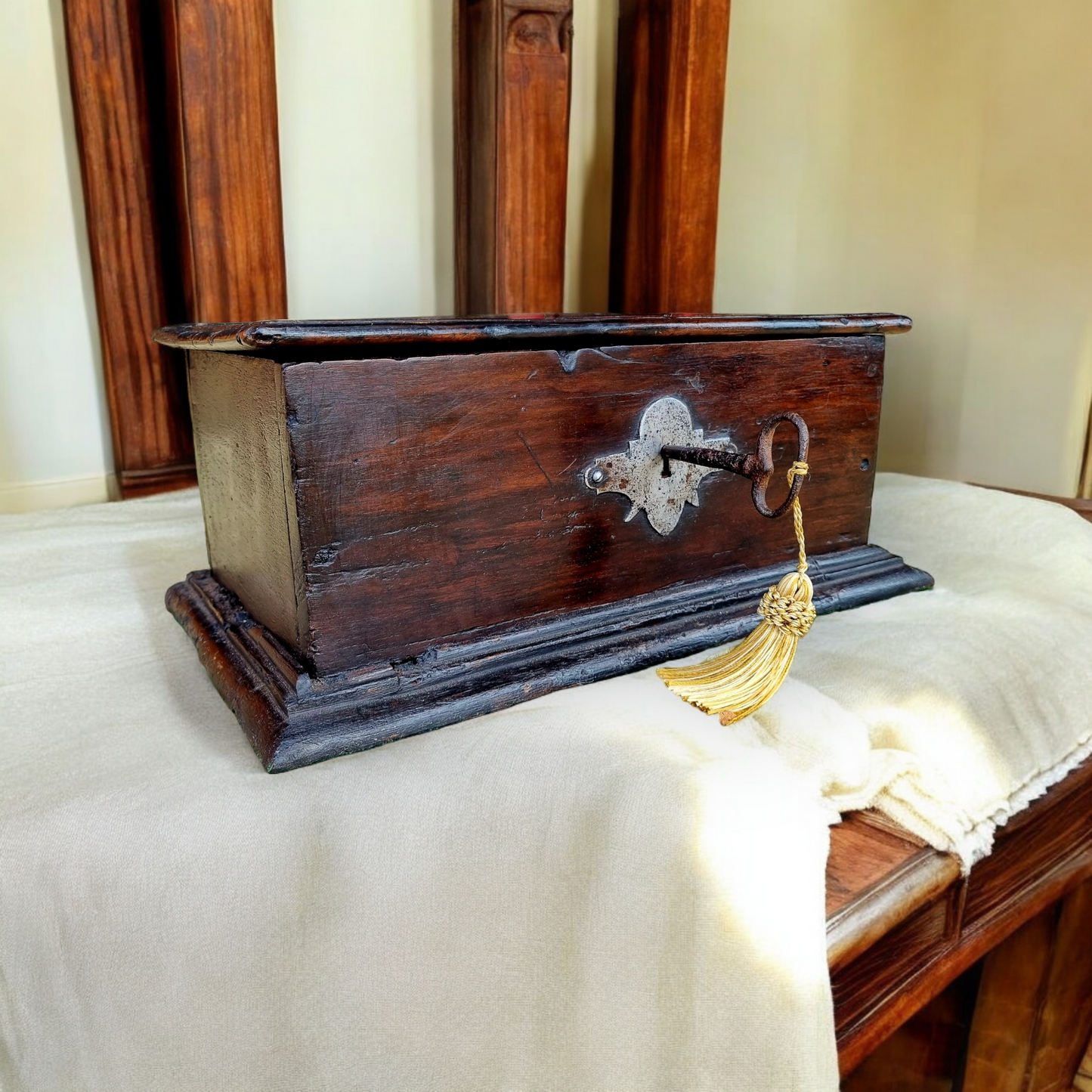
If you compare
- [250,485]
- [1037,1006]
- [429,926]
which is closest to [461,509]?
[250,485]

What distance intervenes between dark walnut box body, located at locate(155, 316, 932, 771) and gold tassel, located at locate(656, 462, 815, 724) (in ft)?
0.24

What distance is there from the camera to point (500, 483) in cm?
67

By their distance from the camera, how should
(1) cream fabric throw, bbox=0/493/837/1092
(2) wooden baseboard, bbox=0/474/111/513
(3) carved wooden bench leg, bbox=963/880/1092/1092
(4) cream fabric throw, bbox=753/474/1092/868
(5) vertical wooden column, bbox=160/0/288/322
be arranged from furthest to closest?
(2) wooden baseboard, bbox=0/474/111/513, (5) vertical wooden column, bbox=160/0/288/322, (3) carved wooden bench leg, bbox=963/880/1092/1092, (4) cream fabric throw, bbox=753/474/1092/868, (1) cream fabric throw, bbox=0/493/837/1092

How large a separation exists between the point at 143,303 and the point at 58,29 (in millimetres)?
317

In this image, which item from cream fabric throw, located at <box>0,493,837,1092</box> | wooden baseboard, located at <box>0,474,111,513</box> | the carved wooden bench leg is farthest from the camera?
wooden baseboard, located at <box>0,474,111,513</box>

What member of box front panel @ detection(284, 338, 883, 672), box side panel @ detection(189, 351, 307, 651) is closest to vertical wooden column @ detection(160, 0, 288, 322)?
box side panel @ detection(189, 351, 307, 651)

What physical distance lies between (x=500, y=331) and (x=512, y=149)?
76 cm

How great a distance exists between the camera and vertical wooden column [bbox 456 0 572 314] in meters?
1.27

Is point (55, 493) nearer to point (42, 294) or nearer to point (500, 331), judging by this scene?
point (42, 294)

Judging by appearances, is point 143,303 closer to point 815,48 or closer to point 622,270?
point 622,270

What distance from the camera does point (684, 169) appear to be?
4.52ft

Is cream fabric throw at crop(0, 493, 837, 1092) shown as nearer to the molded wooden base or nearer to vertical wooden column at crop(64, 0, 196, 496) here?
the molded wooden base

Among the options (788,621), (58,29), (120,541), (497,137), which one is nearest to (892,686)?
(788,621)

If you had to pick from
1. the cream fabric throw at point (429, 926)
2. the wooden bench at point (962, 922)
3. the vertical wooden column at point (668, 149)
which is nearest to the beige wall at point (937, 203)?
the vertical wooden column at point (668, 149)
